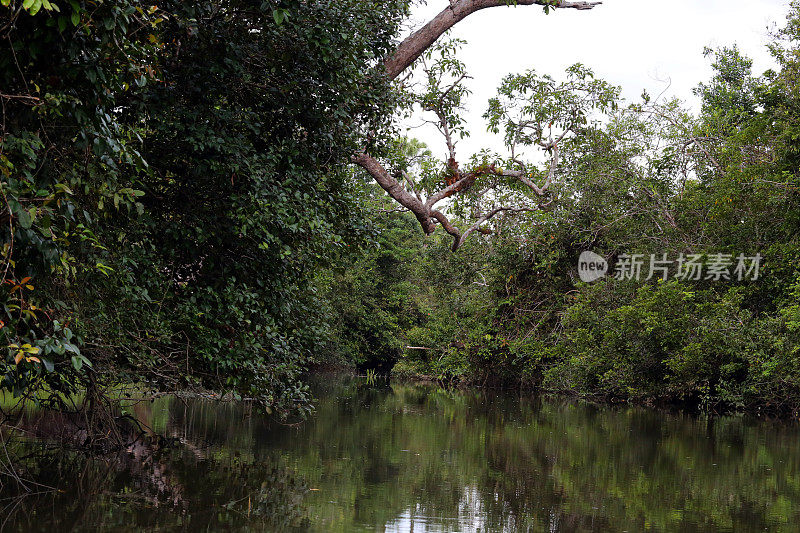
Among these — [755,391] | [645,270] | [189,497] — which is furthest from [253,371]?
[645,270]

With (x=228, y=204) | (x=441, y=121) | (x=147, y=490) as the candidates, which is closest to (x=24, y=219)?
(x=228, y=204)

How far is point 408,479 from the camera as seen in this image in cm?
771

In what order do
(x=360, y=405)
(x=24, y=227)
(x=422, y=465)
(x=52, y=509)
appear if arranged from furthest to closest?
(x=360, y=405)
(x=422, y=465)
(x=52, y=509)
(x=24, y=227)

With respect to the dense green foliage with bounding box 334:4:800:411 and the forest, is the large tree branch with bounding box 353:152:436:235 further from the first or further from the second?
the dense green foliage with bounding box 334:4:800:411

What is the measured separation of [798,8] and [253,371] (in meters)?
13.6

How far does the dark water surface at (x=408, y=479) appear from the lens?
19.0 feet

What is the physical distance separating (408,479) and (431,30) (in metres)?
5.74

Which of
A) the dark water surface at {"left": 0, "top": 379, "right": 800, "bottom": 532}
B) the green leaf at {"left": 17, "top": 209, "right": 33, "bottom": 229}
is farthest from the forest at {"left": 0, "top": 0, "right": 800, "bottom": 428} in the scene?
the dark water surface at {"left": 0, "top": 379, "right": 800, "bottom": 532}

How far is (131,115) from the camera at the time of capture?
6676mm

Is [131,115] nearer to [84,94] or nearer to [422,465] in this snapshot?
[84,94]

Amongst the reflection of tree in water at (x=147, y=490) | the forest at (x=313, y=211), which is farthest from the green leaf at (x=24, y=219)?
the reflection of tree in water at (x=147, y=490)

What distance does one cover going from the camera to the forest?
4004mm

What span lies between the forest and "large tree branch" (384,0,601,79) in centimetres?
3

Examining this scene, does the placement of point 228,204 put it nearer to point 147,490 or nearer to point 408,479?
point 147,490
